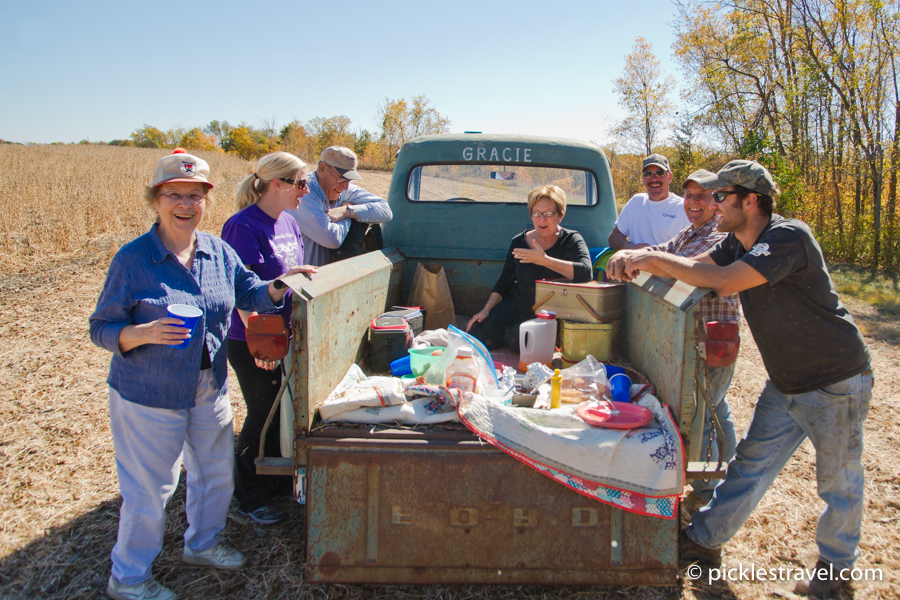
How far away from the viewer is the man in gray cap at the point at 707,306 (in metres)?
2.47

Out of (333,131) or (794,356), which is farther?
(333,131)

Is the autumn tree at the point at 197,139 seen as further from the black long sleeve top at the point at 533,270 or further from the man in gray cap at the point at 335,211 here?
the black long sleeve top at the point at 533,270

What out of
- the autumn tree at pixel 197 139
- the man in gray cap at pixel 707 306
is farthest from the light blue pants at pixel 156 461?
the autumn tree at pixel 197 139

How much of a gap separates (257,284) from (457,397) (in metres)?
1.03

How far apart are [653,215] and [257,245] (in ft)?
9.44

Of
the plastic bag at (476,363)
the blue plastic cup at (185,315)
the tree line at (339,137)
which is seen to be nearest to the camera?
the blue plastic cup at (185,315)

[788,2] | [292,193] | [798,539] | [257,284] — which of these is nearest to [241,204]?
[292,193]

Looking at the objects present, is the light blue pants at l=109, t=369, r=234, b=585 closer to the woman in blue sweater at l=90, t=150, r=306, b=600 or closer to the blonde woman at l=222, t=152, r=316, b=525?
the woman in blue sweater at l=90, t=150, r=306, b=600

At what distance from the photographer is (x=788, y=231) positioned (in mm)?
1975

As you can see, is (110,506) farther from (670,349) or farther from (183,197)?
(670,349)

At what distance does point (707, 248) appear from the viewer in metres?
2.77

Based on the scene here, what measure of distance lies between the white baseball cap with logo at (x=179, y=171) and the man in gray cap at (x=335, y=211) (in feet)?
4.16

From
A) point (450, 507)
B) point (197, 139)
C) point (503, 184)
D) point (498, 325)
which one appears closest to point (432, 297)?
point (498, 325)

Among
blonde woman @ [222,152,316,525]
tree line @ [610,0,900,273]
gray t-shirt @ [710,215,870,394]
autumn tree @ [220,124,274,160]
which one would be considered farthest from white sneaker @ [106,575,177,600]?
autumn tree @ [220,124,274,160]
